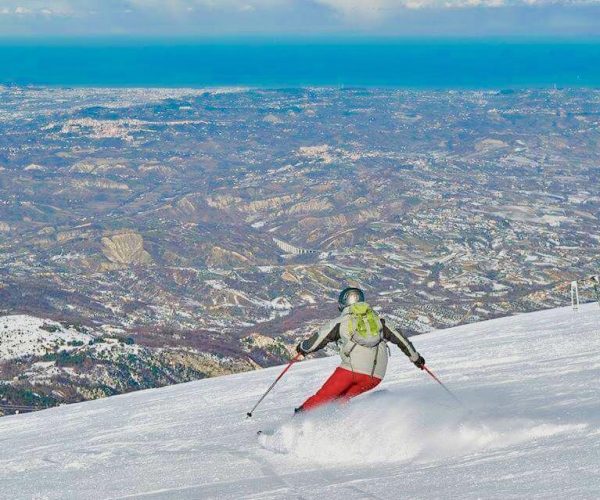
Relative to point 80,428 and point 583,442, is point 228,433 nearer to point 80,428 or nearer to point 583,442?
point 80,428

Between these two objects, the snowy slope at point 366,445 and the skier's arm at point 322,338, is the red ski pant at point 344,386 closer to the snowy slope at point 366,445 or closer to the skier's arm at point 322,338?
the snowy slope at point 366,445

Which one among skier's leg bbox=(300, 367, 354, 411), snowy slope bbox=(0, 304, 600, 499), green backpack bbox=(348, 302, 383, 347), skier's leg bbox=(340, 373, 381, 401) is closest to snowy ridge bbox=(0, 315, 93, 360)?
snowy slope bbox=(0, 304, 600, 499)

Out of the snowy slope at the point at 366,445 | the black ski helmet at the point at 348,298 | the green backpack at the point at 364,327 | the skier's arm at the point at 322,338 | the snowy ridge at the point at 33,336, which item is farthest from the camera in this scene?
the snowy ridge at the point at 33,336

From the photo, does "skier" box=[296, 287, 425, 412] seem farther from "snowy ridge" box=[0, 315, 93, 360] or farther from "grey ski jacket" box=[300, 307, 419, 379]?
"snowy ridge" box=[0, 315, 93, 360]

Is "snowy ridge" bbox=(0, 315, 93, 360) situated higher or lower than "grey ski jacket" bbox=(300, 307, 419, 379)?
lower

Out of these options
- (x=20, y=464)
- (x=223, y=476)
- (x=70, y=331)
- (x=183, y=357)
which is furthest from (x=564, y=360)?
(x=70, y=331)

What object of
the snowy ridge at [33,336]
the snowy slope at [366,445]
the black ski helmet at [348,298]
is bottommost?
the snowy ridge at [33,336]

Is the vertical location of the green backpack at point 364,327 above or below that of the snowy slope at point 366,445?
above

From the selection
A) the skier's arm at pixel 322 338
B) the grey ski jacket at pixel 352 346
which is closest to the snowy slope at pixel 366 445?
the grey ski jacket at pixel 352 346
